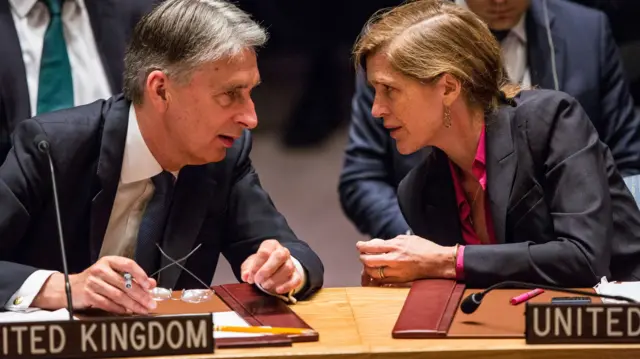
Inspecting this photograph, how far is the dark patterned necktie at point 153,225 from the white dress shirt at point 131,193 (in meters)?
0.03

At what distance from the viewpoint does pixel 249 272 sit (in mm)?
2352

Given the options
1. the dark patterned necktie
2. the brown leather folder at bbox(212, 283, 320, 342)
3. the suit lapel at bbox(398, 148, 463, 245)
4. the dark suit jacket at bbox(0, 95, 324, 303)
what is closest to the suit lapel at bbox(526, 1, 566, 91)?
the suit lapel at bbox(398, 148, 463, 245)

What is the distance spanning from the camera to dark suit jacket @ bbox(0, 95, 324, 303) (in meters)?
2.57

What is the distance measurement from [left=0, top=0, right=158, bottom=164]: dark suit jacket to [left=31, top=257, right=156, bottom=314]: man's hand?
1.13 metres

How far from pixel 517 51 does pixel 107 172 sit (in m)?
1.49

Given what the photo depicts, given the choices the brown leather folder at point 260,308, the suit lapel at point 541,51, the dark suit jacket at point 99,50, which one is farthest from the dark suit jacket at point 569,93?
the brown leather folder at point 260,308

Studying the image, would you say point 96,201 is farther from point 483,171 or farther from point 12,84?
point 483,171

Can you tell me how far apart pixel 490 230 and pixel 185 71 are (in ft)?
2.70

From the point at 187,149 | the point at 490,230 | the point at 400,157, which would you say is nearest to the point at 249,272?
the point at 187,149

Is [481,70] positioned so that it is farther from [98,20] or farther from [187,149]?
[98,20]

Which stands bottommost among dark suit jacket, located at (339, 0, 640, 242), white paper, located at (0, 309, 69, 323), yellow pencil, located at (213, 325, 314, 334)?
dark suit jacket, located at (339, 0, 640, 242)

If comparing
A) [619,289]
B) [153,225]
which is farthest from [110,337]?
[619,289]

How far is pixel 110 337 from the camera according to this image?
6.20 feet

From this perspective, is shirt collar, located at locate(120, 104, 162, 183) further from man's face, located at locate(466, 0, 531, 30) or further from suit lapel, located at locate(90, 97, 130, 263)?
man's face, located at locate(466, 0, 531, 30)
